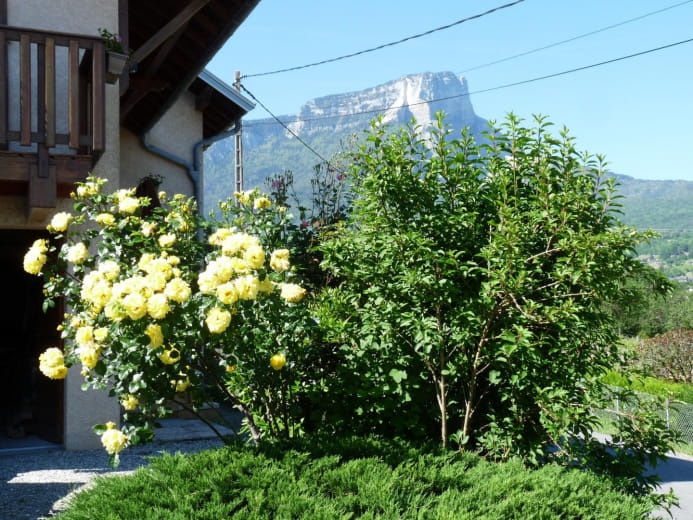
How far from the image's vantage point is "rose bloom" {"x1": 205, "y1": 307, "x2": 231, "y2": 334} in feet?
10.6

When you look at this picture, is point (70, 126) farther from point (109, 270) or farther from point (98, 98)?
point (109, 270)

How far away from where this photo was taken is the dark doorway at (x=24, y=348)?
729 centimetres

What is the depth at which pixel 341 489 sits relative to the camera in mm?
3307

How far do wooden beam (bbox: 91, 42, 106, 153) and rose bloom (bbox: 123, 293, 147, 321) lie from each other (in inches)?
119

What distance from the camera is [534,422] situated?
427 centimetres

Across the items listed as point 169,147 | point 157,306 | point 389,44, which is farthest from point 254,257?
point 389,44

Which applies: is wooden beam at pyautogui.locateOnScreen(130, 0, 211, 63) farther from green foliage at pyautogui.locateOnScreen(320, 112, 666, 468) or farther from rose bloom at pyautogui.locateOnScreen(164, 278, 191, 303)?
rose bloom at pyautogui.locateOnScreen(164, 278, 191, 303)

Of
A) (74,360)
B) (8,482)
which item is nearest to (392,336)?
(74,360)

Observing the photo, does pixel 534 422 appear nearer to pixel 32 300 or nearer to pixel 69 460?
pixel 69 460

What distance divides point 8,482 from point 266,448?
3.14 m

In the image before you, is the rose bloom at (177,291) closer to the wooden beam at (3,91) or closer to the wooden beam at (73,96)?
the wooden beam at (73,96)

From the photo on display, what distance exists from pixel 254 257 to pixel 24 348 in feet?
A: 19.6

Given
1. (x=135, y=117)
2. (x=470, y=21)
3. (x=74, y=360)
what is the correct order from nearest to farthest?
1. (x=74, y=360)
2. (x=135, y=117)
3. (x=470, y=21)

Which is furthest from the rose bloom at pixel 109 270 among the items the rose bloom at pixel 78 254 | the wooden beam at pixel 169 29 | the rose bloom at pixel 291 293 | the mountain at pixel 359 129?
the mountain at pixel 359 129
